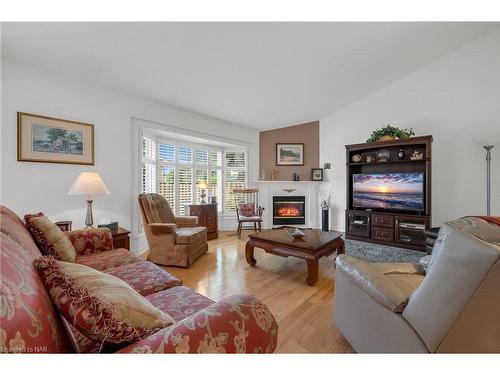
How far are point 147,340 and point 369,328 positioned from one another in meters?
1.24

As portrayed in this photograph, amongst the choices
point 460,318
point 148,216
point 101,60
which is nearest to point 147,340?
point 460,318

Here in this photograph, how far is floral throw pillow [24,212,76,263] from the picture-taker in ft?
5.21

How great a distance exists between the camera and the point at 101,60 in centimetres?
248

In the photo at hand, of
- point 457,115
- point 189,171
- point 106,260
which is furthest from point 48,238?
point 457,115

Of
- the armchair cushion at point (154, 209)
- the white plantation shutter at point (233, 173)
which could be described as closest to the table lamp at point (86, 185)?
the armchair cushion at point (154, 209)

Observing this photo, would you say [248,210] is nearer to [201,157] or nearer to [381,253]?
[201,157]

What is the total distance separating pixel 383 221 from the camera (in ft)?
12.9

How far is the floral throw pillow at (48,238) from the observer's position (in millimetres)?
1589

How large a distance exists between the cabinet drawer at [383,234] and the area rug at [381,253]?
14cm

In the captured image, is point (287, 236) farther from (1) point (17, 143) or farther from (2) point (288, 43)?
(1) point (17, 143)

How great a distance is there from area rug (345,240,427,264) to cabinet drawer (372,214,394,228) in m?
0.37

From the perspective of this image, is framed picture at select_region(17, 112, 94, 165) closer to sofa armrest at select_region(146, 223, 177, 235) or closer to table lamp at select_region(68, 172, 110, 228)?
table lamp at select_region(68, 172, 110, 228)

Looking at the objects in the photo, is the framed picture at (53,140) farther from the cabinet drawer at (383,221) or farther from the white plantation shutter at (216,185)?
the cabinet drawer at (383,221)

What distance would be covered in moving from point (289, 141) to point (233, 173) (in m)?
1.67
